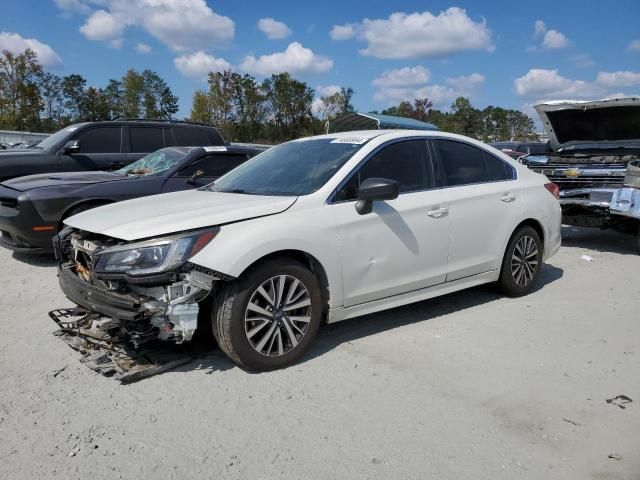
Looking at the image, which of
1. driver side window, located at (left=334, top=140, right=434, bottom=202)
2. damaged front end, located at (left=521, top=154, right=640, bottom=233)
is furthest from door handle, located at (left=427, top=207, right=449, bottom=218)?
damaged front end, located at (left=521, top=154, right=640, bottom=233)

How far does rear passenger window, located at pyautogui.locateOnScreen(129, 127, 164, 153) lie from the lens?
359 inches

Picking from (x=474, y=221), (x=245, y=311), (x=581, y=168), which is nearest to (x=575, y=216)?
(x=581, y=168)

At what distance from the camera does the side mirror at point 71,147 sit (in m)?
8.40

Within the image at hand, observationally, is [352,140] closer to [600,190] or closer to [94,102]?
[600,190]

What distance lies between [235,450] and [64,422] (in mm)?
A: 1041

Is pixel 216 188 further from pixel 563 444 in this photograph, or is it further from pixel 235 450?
pixel 563 444

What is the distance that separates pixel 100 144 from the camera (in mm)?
8812

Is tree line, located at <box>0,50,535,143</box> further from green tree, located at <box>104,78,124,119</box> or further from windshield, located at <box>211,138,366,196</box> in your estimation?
windshield, located at <box>211,138,366,196</box>

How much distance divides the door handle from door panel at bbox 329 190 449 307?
0.02 m

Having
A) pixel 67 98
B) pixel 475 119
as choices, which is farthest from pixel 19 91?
pixel 475 119

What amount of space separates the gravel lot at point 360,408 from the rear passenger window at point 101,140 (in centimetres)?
461

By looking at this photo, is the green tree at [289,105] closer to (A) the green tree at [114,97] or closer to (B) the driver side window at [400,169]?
(A) the green tree at [114,97]

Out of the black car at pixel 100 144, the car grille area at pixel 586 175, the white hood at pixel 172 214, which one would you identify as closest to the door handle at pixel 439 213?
the white hood at pixel 172 214

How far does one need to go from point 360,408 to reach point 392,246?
1.40 m
